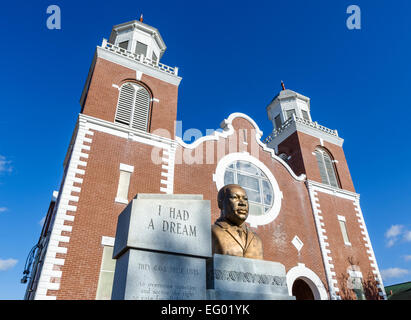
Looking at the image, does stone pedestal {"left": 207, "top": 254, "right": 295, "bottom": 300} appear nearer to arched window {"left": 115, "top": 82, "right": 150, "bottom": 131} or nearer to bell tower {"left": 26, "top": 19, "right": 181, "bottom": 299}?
bell tower {"left": 26, "top": 19, "right": 181, "bottom": 299}

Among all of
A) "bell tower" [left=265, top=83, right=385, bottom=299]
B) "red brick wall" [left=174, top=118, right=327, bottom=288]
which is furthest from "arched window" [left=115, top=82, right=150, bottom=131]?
"bell tower" [left=265, top=83, right=385, bottom=299]

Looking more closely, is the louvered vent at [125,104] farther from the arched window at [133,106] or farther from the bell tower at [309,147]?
the bell tower at [309,147]

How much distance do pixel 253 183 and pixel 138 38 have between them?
44.5 feet

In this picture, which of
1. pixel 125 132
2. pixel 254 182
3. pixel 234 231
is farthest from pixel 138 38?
pixel 234 231

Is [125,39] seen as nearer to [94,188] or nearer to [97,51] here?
[97,51]

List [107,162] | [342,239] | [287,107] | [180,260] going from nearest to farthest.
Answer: [180,260], [107,162], [342,239], [287,107]

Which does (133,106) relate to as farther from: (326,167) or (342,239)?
(342,239)

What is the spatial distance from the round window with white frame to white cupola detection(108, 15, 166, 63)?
964cm

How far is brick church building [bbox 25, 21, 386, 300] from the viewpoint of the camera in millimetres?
11961

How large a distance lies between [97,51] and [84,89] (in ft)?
11.8

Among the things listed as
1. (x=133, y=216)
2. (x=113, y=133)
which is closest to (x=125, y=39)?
(x=113, y=133)

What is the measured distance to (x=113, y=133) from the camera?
15414mm

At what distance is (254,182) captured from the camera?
750 inches

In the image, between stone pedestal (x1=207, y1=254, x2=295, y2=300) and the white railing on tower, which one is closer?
stone pedestal (x1=207, y1=254, x2=295, y2=300)
